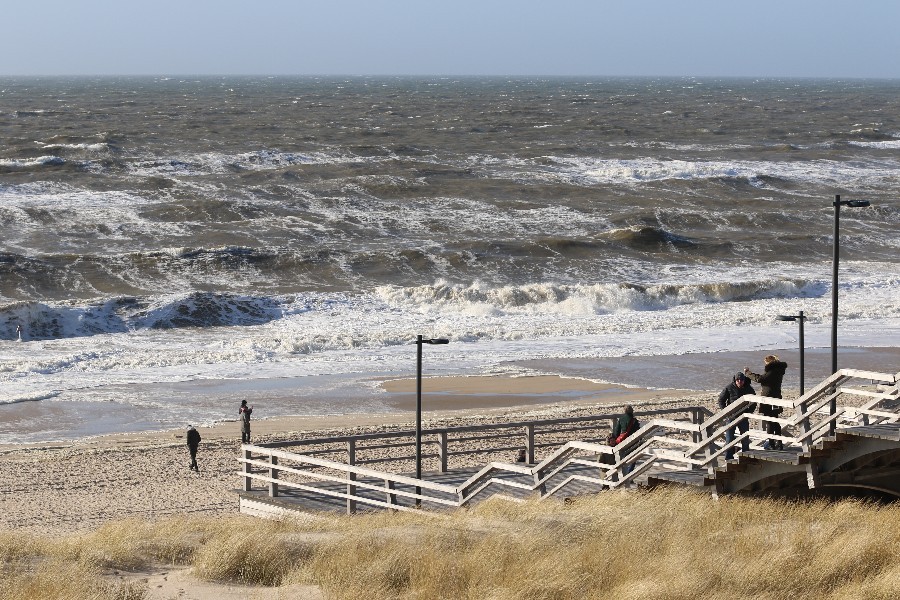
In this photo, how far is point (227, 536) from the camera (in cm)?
1116

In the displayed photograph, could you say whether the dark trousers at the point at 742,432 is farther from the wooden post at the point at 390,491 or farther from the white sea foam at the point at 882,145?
the white sea foam at the point at 882,145

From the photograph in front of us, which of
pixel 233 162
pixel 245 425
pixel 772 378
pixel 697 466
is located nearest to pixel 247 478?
pixel 697 466

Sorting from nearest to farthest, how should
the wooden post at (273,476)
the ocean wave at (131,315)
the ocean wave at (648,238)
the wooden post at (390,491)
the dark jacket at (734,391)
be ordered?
1. the dark jacket at (734,391)
2. the wooden post at (390,491)
3. the wooden post at (273,476)
4. the ocean wave at (131,315)
5. the ocean wave at (648,238)

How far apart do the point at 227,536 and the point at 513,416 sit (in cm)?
1479

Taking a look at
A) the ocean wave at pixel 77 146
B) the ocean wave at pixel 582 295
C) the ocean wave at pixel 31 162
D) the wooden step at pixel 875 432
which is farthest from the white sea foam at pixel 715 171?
the wooden step at pixel 875 432

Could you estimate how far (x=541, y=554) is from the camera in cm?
1016

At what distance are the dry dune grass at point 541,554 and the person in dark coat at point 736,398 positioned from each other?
2.50 feet

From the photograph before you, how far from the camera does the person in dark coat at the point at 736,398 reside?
1272cm

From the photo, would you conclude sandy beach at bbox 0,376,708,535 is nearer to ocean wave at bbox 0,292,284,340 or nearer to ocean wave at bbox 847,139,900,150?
ocean wave at bbox 0,292,284,340

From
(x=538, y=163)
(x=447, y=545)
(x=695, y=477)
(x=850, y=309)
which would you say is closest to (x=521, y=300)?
(x=850, y=309)

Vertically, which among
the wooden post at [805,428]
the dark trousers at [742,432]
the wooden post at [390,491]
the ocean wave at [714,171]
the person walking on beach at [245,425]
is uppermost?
the wooden post at [805,428]

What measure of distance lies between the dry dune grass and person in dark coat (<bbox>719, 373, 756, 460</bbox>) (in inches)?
30.0

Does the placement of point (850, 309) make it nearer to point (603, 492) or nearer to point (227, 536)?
point (603, 492)

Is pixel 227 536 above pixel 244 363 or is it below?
above
